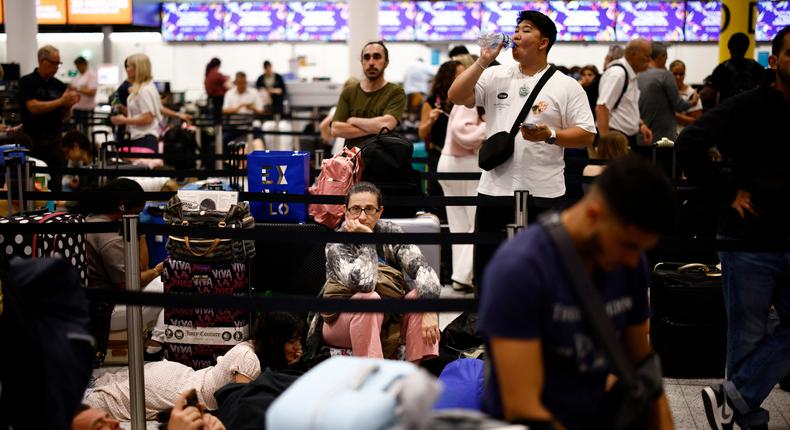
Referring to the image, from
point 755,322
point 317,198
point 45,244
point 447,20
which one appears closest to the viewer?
point 755,322

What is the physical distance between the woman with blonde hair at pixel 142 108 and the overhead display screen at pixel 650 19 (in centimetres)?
1266

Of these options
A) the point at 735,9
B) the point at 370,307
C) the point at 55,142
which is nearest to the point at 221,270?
the point at 370,307

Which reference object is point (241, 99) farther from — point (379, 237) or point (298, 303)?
point (298, 303)

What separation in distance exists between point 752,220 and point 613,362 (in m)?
1.76

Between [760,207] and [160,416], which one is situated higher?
[760,207]

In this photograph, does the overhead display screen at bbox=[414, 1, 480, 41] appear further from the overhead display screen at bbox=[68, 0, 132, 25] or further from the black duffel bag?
the black duffel bag

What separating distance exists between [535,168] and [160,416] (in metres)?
2.35

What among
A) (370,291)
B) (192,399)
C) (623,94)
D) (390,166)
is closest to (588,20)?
(623,94)

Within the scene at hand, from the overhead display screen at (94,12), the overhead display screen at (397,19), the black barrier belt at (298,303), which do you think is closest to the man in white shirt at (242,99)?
the overhead display screen at (94,12)

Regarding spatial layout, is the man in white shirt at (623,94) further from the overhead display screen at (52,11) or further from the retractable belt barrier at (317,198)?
the overhead display screen at (52,11)

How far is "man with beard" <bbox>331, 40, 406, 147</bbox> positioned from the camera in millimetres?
7008

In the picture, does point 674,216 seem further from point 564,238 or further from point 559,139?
point 559,139

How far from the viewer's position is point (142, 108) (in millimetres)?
10992

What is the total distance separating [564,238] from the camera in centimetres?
254
